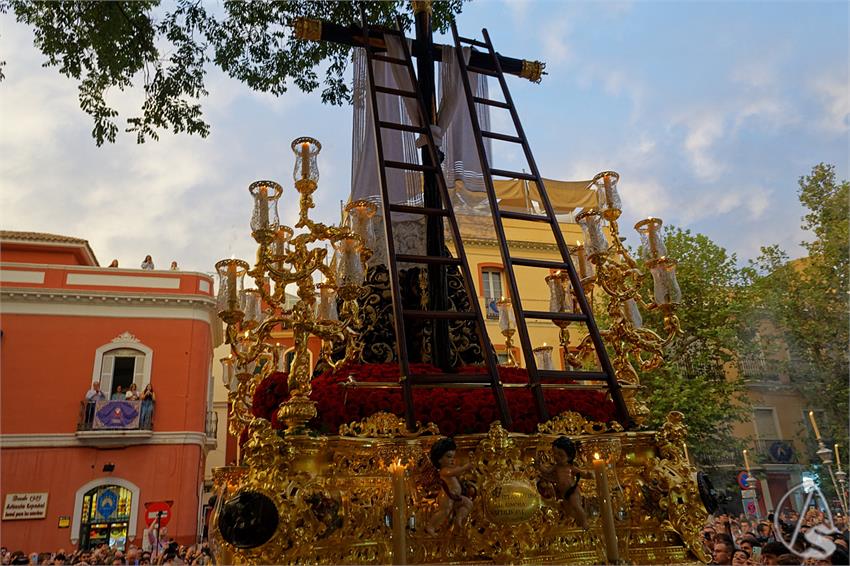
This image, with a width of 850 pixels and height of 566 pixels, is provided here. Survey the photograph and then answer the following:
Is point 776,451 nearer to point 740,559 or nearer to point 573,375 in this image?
point 740,559

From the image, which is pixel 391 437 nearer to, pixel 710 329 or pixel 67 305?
pixel 710 329

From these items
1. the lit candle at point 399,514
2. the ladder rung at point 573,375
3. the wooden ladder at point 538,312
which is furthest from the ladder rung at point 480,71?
the lit candle at point 399,514

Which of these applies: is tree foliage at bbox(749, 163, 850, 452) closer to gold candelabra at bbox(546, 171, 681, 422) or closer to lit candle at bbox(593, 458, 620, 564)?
gold candelabra at bbox(546, 171, 681, 422)

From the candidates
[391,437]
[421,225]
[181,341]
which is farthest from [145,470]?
[391,437]

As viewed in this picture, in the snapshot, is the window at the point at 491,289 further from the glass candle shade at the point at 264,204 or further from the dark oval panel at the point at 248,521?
the dark oval panel at the point at 248,521

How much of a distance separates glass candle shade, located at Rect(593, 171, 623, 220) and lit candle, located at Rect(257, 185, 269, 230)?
95.5 inches

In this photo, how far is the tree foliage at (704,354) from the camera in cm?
1165

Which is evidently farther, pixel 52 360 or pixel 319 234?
pixel 52 360

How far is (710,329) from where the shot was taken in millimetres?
12164

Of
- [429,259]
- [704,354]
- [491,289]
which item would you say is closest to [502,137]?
[429,259]

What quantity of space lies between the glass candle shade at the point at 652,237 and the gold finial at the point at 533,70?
1.97 m

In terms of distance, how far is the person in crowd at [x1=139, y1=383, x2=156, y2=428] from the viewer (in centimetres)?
1315

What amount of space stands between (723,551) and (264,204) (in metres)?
3.44

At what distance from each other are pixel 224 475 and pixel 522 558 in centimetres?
164
